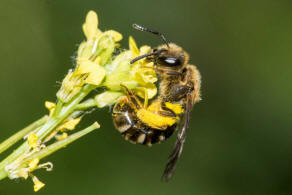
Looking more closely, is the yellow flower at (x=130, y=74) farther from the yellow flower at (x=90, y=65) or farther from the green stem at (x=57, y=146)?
the green stem at (x=57, y=146)

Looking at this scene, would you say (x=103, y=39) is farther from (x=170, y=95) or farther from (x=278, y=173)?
(x=278, y=173)

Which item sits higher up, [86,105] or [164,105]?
[86,105]

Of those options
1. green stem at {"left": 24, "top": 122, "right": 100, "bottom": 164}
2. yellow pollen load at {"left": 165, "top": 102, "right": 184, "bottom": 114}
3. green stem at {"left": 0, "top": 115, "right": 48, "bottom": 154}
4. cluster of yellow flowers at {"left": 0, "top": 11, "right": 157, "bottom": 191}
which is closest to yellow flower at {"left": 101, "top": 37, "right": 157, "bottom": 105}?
cluster of yellow flowers at {"left": 0, "top": 11, "right": 157, "bottom": 191}

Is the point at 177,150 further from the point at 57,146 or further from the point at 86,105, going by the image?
the point at 57,146

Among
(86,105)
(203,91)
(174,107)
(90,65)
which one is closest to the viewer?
(90,65)

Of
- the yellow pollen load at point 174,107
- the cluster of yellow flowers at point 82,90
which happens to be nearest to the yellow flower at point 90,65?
the cluster of yellow flowers at point 82,90

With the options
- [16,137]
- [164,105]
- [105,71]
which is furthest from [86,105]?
[164,105]
